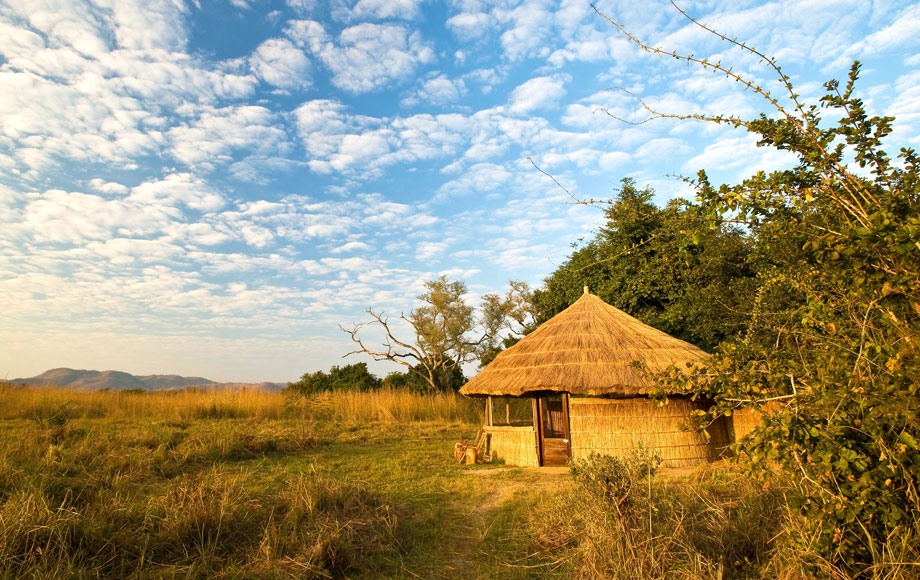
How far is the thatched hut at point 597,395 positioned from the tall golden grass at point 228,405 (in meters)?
6.20

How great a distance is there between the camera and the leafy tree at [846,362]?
7.03 feet

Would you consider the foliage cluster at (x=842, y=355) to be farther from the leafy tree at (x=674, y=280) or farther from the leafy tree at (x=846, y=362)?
the leafy tree at (x=674, y=280)

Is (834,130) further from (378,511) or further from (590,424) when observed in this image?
(590,424)

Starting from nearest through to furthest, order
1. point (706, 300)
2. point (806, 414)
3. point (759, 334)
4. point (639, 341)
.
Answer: point (806, 414)
point (759, 334)
point (639, 341)
point (706, 300)

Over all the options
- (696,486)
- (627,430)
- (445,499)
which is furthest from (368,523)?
(627,430)

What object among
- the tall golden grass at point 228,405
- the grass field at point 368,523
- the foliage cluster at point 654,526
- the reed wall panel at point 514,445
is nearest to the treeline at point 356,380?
the tall golden grass at point 228,405

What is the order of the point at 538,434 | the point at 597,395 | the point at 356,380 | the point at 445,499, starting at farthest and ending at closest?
1. the point at 356,380
2. the point at 538,434
3. the point at 597,395
4. the point at 445,499

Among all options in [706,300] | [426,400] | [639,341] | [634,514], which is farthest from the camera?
Answer: [426,400]

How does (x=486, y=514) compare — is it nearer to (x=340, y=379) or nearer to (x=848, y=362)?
(x=848, y=362)

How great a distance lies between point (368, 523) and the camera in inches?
176

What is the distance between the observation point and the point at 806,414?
2418 mm

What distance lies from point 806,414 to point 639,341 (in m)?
7.59

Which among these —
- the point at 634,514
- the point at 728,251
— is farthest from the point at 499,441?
the point at 728,251

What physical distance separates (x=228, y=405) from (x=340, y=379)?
965 cm
